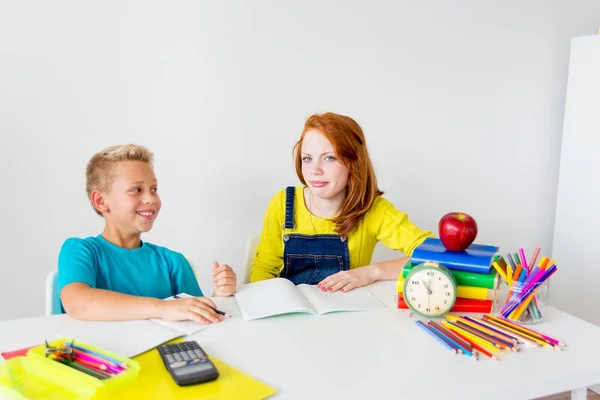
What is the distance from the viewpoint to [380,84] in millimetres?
2109

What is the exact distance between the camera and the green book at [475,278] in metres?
1.14

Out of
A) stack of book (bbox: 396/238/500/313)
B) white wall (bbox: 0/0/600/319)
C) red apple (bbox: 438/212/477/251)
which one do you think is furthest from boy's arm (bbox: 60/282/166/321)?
white wall (bbox: 0/0/600/319)

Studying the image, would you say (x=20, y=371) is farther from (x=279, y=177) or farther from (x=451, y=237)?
(x=279, y=177)

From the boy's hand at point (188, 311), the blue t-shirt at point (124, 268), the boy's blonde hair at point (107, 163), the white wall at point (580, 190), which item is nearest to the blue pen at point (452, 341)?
the boy's hand at point (188, 311)

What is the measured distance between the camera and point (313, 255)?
158cm

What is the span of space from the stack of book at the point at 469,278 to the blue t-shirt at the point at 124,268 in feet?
1.79

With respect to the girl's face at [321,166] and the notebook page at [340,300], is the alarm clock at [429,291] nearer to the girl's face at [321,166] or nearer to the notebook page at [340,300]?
the notebook page at [340,300]

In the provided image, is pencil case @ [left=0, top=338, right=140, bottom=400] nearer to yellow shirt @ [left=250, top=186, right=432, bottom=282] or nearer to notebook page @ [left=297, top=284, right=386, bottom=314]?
notebook page @ [left=297, top=284, right=386, bottom=314]

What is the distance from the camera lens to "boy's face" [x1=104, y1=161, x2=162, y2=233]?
132cm

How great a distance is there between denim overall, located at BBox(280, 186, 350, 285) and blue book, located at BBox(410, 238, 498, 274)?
363mm

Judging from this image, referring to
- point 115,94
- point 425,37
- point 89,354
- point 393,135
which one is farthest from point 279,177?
point 89,354

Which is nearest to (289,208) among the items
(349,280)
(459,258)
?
(349,280)

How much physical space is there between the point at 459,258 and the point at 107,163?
82cm

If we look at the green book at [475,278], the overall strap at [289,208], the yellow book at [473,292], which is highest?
the overall strap at [289,208]
